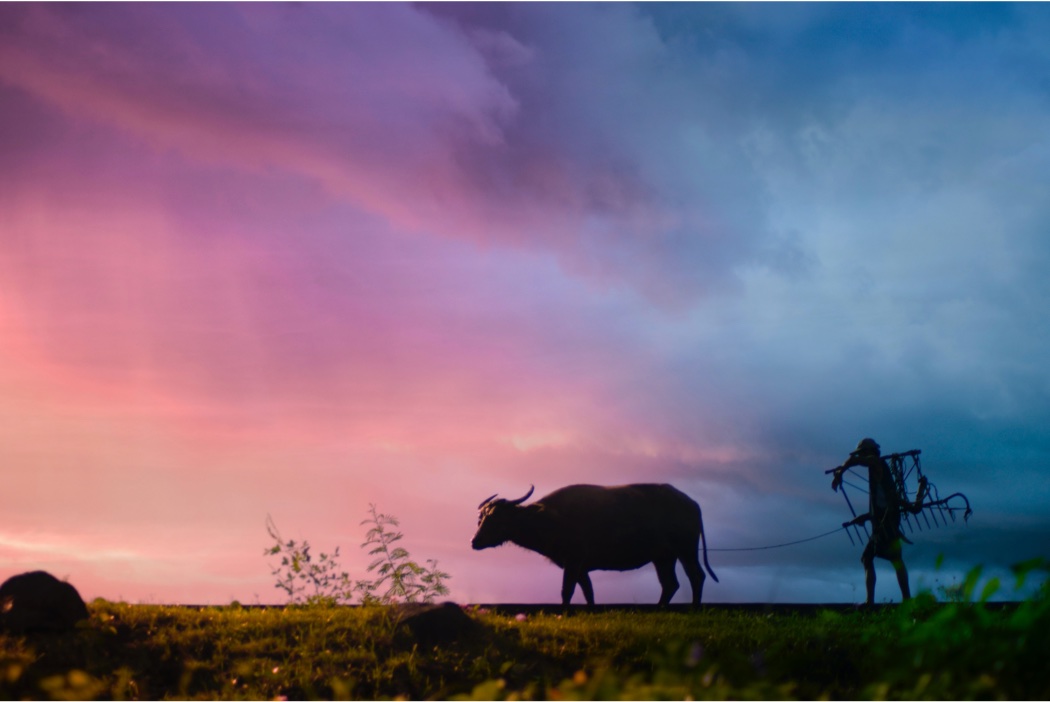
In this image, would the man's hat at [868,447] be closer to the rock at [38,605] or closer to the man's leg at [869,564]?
the man's leg at [869,564]

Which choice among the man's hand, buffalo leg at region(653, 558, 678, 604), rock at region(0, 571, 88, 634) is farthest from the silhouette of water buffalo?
rock at region(0, 571, 88, 634)

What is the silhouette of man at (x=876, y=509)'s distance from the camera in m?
15.4

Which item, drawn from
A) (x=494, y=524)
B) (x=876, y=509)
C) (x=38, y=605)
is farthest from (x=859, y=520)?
(x=38, y=605)

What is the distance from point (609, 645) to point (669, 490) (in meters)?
7.59

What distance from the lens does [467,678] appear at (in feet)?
30.2

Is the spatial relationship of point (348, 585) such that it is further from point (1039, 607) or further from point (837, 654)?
point (1039, 607)

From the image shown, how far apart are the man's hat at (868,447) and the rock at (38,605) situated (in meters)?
12.0

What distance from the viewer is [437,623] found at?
10.2 meters

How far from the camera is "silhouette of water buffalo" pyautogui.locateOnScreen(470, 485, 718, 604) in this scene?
1596cm

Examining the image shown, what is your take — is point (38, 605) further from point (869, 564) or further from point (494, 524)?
point (869, 564)

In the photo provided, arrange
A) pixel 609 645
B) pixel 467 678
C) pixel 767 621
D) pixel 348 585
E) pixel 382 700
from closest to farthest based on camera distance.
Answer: pixel 382 700 < pixel 467 678 < pixel 609 645 < pixel 348 585 < pixel 767 621

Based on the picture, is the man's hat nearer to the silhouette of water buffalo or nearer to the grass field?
the silhouette of water buffalo

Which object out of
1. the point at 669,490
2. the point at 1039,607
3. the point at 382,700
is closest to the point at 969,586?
the point at 1039,607

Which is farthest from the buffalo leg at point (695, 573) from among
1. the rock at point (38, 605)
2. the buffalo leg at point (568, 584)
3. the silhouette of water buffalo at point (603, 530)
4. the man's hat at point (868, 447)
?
the rock at point (38, 605)
